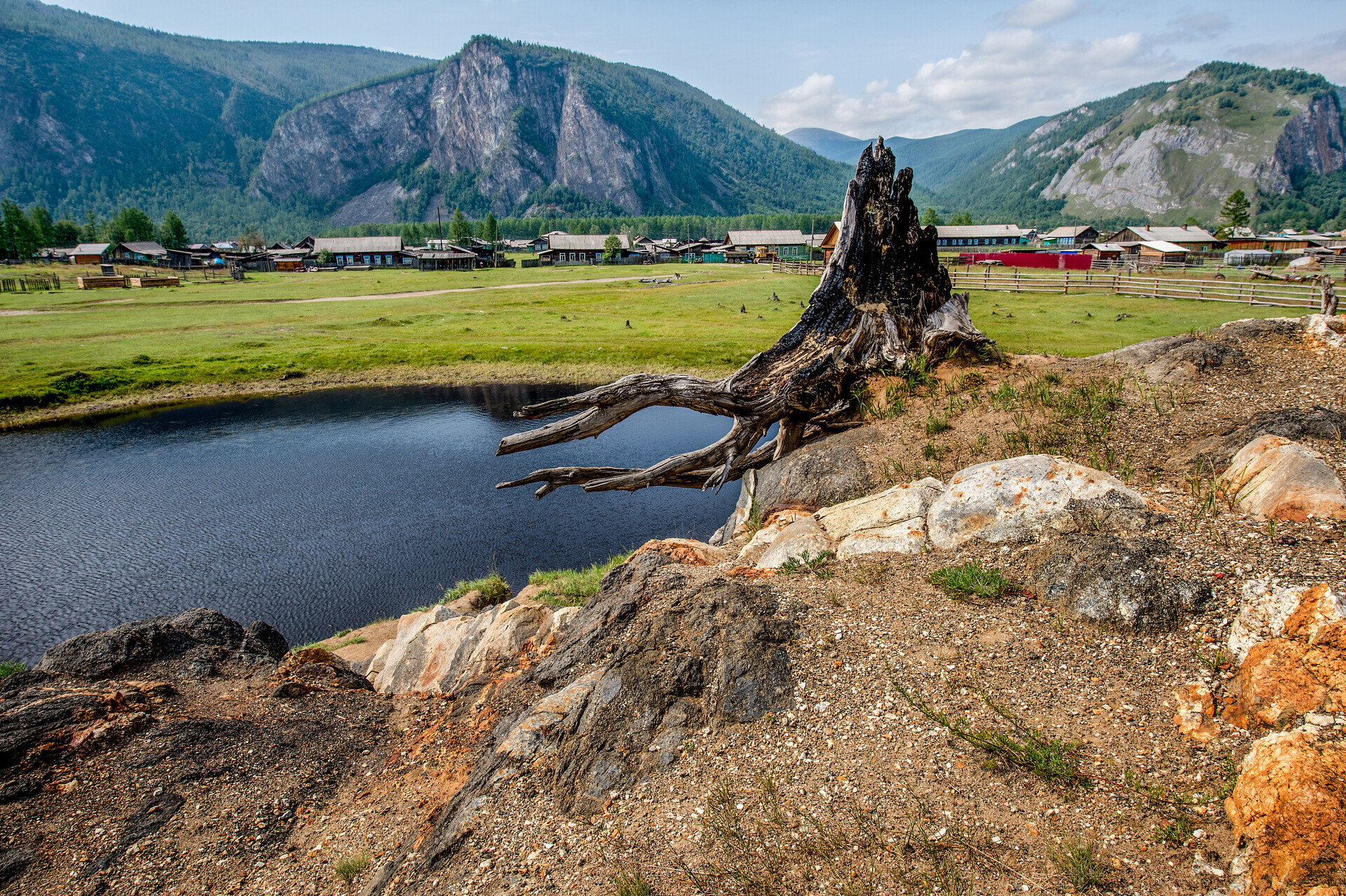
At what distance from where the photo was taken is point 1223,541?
6273 mm

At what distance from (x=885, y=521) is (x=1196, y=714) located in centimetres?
391

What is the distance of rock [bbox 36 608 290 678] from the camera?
8.59 metres

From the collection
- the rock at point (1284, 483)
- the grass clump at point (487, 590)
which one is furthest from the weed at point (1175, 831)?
the grass clump at point (487, 590)

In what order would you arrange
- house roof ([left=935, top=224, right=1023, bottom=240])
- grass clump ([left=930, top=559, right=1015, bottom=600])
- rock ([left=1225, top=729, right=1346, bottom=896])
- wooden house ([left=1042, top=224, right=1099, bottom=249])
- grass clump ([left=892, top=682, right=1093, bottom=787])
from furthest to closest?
house roof ([left=935, top=224, right=1023, bottom=240]), wooden house ([left=1042, top=224, right=1099, bottom=249]), grass clump ([left=930, top=559, right=1015, bottom=600]), grass clump ([left=892, top=682, right=1093, bottom=787]), rock ([left=1225, top=729, right=1346, bottom=896])

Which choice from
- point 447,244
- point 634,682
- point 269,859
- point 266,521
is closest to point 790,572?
point 634,682

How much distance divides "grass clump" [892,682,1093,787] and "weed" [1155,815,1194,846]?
476 mm

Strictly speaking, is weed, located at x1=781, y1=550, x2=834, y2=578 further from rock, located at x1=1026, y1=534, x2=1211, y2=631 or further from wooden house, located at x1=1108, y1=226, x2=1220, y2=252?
wooden house, located at x1=1108, y1=226, x2=1220, y2=252

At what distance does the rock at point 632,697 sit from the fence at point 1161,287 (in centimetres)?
4591

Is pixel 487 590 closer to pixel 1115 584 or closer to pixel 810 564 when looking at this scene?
pixel 810 564

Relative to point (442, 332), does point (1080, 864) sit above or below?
below

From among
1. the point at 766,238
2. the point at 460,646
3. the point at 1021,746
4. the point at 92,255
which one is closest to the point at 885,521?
the point at 1021,746

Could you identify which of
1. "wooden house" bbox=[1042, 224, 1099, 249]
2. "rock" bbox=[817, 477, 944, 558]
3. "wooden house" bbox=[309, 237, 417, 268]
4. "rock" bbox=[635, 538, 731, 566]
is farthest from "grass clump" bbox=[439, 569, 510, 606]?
"wooden house" bbox=[1042, 224, 1099, 249]

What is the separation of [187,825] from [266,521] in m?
16.8

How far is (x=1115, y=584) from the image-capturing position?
618 centimetres
